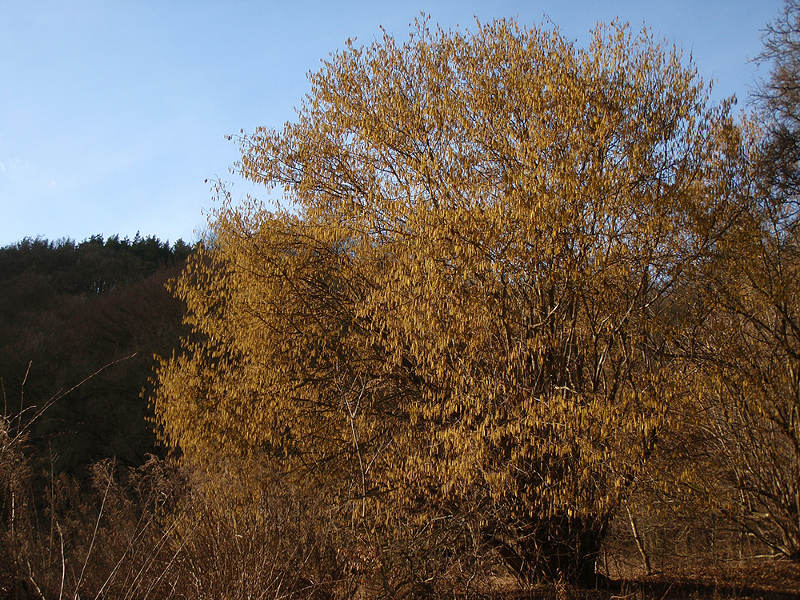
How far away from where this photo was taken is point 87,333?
93.5 feet

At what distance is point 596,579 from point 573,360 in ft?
10.2

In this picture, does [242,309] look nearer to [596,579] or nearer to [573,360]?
[573,360]

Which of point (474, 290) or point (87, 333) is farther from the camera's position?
point (87, 333)

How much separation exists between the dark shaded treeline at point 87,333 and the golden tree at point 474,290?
28.8ft

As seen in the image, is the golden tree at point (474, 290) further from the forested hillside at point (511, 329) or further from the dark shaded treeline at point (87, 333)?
the dark shaded treeline at point (87, 333)

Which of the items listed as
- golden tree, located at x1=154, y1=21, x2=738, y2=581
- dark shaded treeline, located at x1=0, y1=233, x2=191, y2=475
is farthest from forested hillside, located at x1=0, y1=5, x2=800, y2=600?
dark shaded treeline, located at x1=0, y1=233, x2=191, y2=475

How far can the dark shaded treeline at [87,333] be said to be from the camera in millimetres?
22188

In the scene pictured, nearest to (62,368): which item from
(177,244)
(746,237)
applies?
(177,244)

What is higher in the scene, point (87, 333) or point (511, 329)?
point (87, 333)

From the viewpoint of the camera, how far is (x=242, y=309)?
9.12m

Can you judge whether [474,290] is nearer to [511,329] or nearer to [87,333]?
[511,329]

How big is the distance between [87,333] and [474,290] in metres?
25.9

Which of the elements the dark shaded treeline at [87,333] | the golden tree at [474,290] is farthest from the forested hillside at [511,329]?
the dark shaded treeline at [87,333]

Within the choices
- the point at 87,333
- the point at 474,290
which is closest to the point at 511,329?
the point at 474,290
